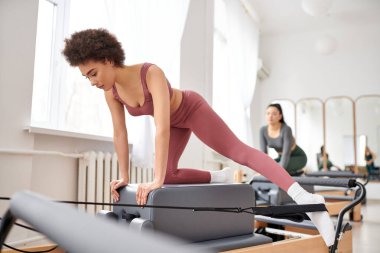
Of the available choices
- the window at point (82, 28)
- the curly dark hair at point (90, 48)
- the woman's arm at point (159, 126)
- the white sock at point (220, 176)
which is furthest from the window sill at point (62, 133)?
the white sock at point (220, 176)

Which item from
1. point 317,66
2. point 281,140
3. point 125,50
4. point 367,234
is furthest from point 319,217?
point 317,66

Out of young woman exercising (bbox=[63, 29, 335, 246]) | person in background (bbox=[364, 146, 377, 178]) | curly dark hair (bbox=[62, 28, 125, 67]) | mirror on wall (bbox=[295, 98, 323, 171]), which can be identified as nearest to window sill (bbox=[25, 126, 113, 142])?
young woman exercising (bbox=[63, 29, 335, 246])

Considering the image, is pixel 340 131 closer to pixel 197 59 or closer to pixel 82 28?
pixel 197 59

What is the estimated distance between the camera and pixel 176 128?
184 centimetres

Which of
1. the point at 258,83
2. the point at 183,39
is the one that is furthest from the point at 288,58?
the point at 183,39

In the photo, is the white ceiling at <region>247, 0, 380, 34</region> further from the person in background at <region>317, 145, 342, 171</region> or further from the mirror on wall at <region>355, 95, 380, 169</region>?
the person in background at <region>317, 145, 342, 171</region>

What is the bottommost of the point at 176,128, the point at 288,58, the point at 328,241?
the point at 328,241

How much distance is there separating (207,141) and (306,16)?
17.4 ft

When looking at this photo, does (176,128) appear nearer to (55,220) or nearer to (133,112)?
(133,112)

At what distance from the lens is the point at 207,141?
1.80m

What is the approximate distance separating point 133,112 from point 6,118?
0.70 metres

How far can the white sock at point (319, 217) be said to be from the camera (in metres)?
1.55

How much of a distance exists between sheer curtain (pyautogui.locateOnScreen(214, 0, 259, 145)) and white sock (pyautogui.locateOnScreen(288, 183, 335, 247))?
3.61 m

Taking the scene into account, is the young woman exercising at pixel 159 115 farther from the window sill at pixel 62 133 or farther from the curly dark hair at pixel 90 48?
the window sill at pixel 62 133
